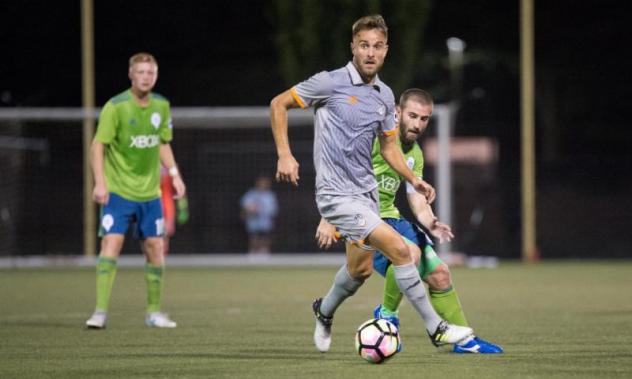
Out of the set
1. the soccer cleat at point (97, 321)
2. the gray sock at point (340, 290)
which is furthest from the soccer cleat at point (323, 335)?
the soccer cleat at point (97, 321)

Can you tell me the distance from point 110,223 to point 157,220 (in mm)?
372

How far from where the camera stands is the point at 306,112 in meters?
22.0

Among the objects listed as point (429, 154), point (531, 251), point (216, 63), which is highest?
point (216, 63)

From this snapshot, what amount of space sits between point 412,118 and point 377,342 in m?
1.63

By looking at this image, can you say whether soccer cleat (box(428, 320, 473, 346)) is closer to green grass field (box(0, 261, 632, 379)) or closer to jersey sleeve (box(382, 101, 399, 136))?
green grass field (box(0, 261, 632, 379))

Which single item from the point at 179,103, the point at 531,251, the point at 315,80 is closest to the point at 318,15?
the point at 531,251

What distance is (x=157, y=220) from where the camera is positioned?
420 inches

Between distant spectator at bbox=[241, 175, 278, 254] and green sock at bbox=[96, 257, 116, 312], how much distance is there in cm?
1464

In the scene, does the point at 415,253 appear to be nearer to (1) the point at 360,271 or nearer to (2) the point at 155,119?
(1) the point at 360,271

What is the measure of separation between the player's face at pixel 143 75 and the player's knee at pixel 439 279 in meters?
3.07

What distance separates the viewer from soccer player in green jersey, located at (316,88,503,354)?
8438 millimetres

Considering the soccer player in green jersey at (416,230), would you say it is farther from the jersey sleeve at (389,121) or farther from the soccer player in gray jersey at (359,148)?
the jersey sleeve at (389,121)

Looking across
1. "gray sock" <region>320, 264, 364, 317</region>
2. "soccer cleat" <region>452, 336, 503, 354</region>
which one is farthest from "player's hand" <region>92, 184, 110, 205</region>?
"soccer cleat" <region>452, 336, 503, 354</region>

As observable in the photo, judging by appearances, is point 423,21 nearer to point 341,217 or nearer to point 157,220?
point 157,220
